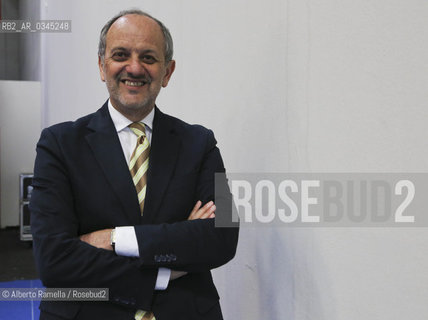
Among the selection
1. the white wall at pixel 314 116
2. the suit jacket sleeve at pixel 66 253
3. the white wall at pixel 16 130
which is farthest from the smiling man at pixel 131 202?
the white wall at pixel 16 130

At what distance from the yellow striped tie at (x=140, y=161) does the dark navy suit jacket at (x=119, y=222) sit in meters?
0.03

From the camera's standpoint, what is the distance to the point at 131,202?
157cm

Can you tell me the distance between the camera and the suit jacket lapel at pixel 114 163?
1.56m

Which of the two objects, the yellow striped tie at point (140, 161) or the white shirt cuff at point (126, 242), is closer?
the white shirt cuff at point (126, 242)

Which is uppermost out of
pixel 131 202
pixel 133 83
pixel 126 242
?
pixel 133 83

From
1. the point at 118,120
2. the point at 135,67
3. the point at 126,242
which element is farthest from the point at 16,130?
the point at 126,242

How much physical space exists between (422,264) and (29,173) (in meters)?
6.68

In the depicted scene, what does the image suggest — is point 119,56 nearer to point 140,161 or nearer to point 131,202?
point 140,161

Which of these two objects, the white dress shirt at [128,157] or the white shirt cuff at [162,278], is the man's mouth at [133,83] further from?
the white shirt cuff at [162,278]

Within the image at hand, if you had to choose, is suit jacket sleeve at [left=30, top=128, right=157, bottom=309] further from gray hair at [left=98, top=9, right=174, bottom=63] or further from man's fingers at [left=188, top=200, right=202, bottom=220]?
gray hair at [left=98, top=9, right=174, bottom=63]

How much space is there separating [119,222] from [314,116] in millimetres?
693

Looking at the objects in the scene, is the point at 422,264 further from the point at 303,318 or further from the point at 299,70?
the point at 299,70

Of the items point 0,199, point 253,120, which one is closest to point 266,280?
point 253,120

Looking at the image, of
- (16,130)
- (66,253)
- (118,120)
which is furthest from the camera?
(16,130)
